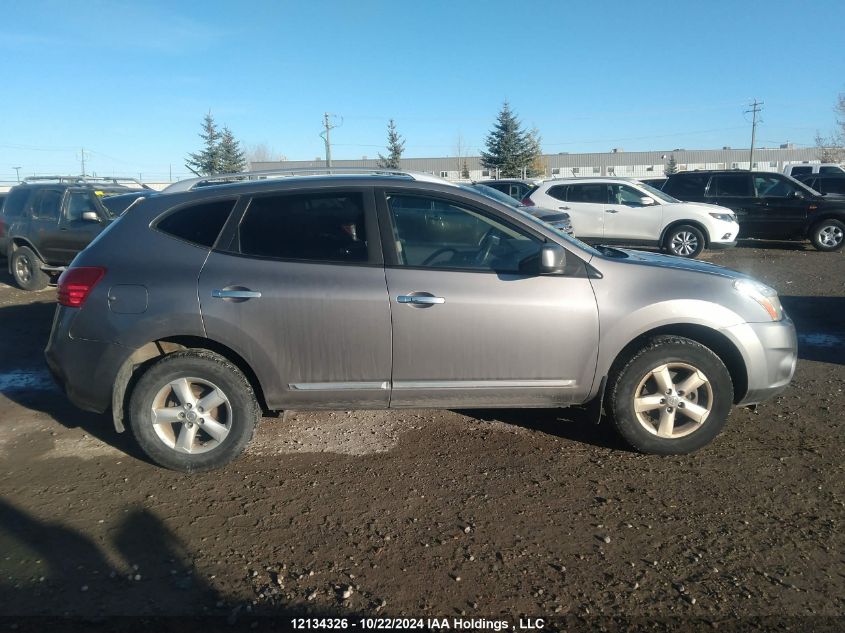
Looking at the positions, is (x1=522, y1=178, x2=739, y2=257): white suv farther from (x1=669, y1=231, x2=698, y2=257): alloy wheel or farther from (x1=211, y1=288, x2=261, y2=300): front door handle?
(x1=211, y1=288, x2=261, y2=300): front door handle

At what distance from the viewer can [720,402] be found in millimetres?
4094

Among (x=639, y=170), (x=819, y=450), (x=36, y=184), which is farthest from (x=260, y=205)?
(x=639, y=170)

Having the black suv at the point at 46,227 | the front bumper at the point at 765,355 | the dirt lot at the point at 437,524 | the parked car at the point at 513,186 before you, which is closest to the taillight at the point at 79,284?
the dirt lot at the point at 437,524

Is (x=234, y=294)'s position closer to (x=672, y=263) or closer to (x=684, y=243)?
(x=672, y=263)

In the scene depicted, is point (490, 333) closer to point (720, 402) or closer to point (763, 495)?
point (720, 402)

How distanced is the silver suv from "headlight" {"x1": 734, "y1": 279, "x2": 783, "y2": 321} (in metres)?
0.02

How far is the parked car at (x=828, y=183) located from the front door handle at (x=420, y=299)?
1841 cm

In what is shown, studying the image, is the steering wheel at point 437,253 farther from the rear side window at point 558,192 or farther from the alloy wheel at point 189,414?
the rear side window at point 558,192

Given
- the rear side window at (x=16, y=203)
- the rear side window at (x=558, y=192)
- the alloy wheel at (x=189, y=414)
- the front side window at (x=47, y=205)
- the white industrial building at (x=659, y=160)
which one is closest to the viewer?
the alloy wheel at (x=189, y=414)

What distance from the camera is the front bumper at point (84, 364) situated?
3953 millimetres

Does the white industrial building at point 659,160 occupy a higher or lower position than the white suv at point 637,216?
higher

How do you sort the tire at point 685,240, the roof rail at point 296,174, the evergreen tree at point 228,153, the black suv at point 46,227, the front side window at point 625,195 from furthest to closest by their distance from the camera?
1. the evergreen tree at point 228,153
2. the front side window at point 625,195
3. the tire at point 685,240
4. the black suv at point 46,227
5. the roof rail at point 296,174

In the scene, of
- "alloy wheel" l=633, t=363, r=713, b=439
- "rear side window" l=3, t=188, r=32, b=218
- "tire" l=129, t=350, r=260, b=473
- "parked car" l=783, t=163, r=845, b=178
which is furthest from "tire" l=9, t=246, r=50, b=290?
"parked car" l=783, t=163, r=845, b=178

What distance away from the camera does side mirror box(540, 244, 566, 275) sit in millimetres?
3893
